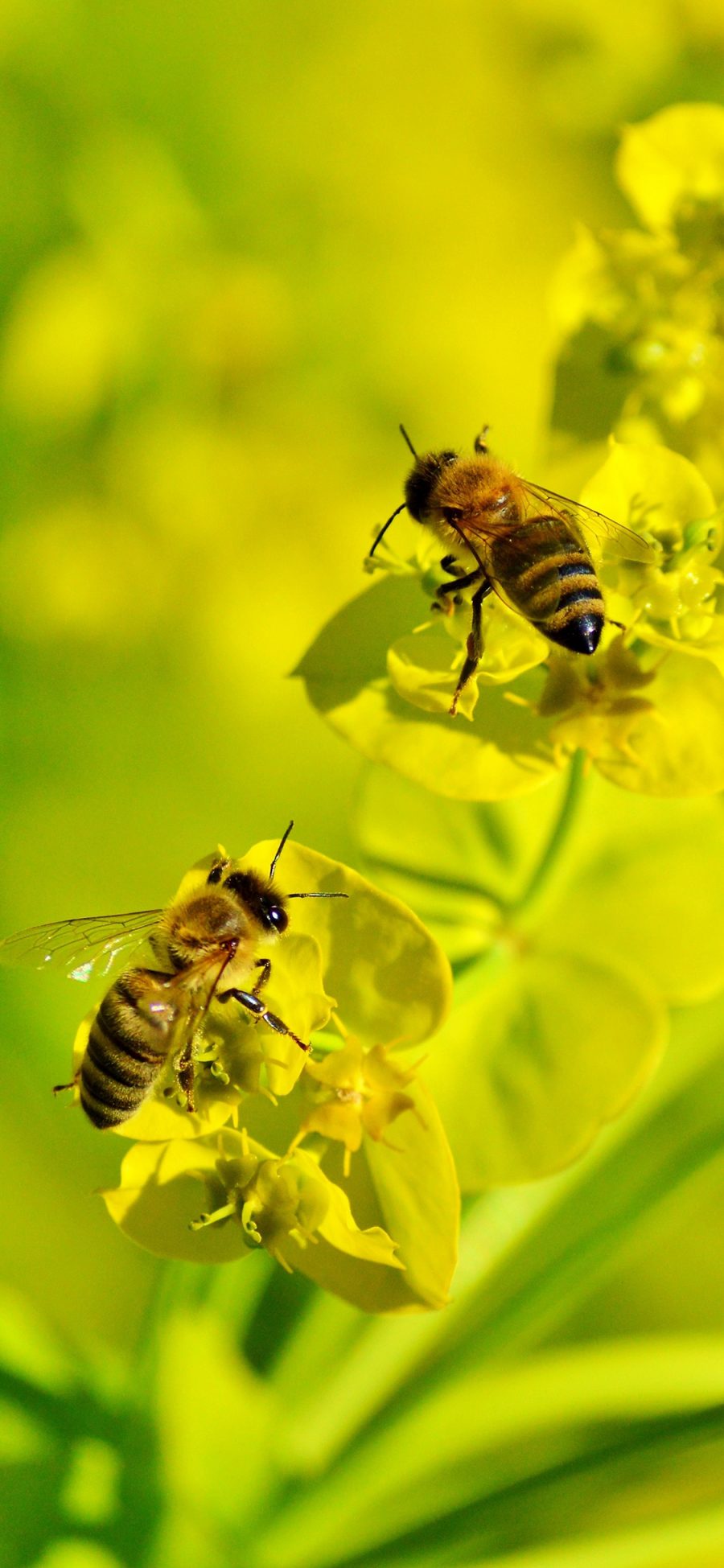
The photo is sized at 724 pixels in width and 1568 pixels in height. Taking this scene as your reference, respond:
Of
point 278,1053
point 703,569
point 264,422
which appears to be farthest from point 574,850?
point 264,422

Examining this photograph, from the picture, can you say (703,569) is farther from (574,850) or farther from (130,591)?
(130,591)

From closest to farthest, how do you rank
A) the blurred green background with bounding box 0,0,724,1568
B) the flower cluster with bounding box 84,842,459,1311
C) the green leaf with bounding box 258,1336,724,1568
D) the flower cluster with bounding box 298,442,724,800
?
the flower cluster with bounding box 84,842,459,1311 → the flower cluster with bounding box 298,442,724,800 → the green leaf with bounding box 258,1336,724,1568 → the blurred green background with bounding box 0,0,724,1568

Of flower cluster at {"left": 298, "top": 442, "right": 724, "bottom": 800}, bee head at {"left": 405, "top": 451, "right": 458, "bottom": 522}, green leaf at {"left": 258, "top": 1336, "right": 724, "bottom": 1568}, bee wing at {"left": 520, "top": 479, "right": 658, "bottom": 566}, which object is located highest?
bee head at {"left": 405, "top": 451, "right": 458, "bottom": 522}

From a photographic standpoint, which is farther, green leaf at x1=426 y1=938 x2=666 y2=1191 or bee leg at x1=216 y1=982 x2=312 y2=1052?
green leaf at x1=426 y1=938 x2=666 y2=1191

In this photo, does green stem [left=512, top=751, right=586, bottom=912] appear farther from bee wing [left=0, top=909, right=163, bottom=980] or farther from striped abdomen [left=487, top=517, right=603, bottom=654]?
bee wing [left=0, top=909, right=163, bottom=980]

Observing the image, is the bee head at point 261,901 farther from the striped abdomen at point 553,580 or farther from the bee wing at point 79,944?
the striped abdomen at point 553,580

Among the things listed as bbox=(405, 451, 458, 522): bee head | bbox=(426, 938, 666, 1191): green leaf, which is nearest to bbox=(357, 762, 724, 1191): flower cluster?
bbox=(426, 938, 666, 1191): green leaf
